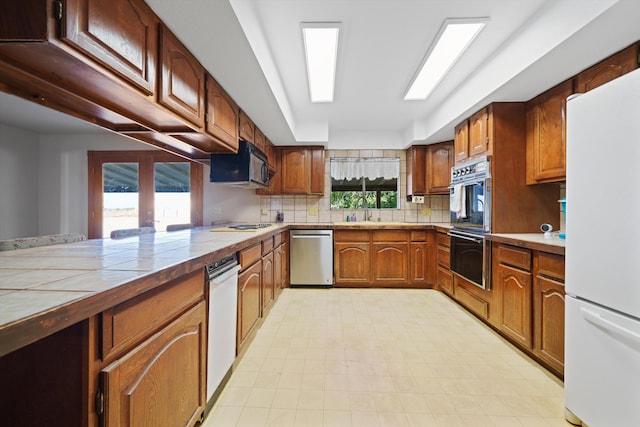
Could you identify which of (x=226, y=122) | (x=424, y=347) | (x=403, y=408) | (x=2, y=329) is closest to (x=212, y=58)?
(x=226, y=122)

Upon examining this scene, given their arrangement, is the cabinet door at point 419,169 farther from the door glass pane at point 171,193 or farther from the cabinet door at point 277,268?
the door glass pane at point 171,193

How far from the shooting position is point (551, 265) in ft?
5.73

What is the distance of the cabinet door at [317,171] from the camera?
4.02 m

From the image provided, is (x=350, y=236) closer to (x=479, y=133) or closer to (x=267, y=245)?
(x=267, y=245)

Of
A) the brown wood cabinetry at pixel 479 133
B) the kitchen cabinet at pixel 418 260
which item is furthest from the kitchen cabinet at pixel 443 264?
the brown wood cabinetry at pixel 479 133

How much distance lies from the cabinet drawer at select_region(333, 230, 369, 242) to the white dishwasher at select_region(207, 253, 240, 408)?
83.6 inches

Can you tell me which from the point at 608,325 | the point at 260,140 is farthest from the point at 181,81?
the point at 608,325

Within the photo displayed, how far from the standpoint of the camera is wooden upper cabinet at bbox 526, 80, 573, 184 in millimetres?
2045

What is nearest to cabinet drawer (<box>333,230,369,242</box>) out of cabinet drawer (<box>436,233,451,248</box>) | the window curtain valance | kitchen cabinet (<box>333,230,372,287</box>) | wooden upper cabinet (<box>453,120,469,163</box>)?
kitchen cabinet (<box>333,230,372,287</box>)

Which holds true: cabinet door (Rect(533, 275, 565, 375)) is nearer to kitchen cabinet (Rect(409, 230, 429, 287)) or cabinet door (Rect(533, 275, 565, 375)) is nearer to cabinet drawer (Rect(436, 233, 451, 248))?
cabinet drawer (Rect(436, 233, 451, 248))

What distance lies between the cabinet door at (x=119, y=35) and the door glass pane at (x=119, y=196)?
3.27 metres

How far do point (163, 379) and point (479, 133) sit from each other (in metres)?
3.12

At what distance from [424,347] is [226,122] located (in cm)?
241

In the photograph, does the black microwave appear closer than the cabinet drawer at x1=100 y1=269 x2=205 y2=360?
No
